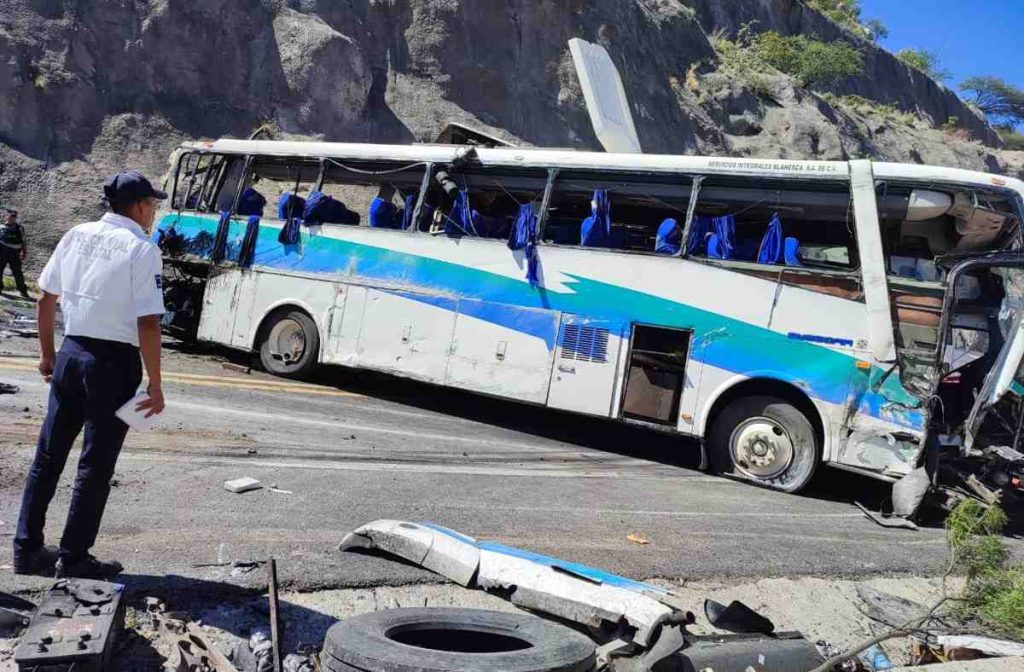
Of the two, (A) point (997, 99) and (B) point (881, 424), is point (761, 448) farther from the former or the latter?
(A) point (997, 99)

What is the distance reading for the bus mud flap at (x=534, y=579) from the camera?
421 centimetres

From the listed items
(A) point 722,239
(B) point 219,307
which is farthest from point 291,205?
(A) point 722,239

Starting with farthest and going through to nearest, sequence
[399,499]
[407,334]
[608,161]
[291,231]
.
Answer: [291,231] < [407,334] < [608,161] < [399,499]

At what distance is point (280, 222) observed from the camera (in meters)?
11.8

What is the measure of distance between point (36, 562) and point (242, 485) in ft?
6.62

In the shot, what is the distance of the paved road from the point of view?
16.3ft

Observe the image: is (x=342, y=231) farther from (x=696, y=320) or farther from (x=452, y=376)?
(x=696, y=320)

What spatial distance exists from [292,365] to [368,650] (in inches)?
348

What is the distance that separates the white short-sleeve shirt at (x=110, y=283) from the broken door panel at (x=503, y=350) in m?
6.20

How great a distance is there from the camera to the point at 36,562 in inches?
160

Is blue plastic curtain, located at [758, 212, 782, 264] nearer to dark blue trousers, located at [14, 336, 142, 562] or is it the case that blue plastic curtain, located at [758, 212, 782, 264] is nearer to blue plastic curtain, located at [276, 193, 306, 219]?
blue plastic curtain, located at [276, 193, 306, 219]

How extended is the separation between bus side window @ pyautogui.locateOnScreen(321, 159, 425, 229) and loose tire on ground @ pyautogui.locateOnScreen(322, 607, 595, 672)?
760 cm

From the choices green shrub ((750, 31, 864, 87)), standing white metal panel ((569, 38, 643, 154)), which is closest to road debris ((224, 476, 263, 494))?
standing white metal panel ((569, 38, 643, 154))

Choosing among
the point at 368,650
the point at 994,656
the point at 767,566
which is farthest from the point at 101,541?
the point at 994,656
